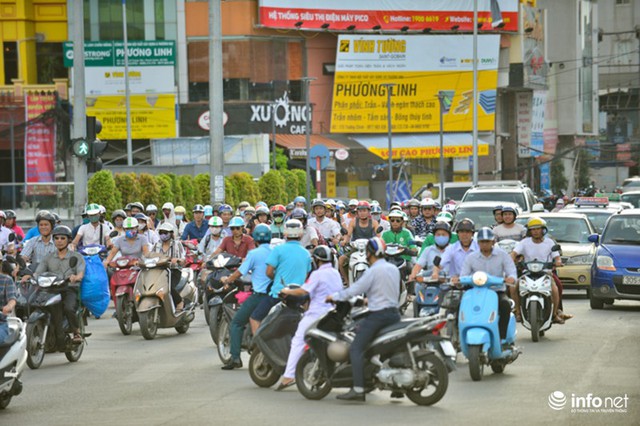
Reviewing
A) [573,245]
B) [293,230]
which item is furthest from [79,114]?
[293,230]

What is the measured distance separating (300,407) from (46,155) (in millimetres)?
44390

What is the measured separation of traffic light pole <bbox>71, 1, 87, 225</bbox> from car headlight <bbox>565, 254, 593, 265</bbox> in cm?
925

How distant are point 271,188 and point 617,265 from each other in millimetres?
29425

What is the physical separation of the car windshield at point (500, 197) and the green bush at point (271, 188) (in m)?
19.2

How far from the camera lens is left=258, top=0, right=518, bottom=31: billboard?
241 feet

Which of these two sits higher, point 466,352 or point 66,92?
point 66,92

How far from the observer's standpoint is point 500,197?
32375 mm

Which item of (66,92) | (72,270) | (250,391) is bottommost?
(250,391)

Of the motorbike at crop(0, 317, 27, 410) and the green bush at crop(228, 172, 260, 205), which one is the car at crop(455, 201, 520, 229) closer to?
the motorbike at crop(0, 317, 27, 410)

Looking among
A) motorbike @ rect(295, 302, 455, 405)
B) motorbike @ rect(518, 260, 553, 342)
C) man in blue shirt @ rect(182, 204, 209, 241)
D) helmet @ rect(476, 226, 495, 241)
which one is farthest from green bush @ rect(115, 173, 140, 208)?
motorbike @ rect(295, 302, 455, 405)

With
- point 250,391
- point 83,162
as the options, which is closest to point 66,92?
point 83,162

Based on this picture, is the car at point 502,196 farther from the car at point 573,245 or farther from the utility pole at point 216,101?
the utility pole at point 216,101

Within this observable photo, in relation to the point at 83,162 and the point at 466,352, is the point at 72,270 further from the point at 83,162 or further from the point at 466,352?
the point at 83,162

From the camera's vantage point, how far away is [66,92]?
60125 mm
